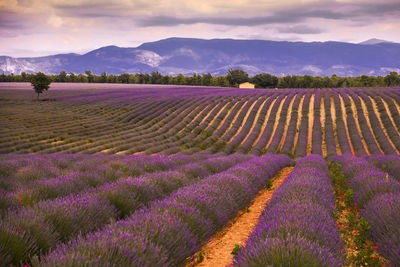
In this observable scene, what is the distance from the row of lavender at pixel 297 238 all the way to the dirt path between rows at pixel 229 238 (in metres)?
0.67

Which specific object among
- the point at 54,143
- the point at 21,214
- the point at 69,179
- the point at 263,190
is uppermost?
the point at 21,214

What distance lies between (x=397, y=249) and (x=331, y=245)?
2.47 feet

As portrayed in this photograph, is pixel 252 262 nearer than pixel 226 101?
Yes

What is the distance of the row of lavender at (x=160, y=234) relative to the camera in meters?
2.13

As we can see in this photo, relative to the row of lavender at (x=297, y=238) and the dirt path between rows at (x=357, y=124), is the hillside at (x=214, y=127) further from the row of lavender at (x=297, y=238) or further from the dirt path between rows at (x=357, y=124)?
the row of lavender at (x=297, y=238)

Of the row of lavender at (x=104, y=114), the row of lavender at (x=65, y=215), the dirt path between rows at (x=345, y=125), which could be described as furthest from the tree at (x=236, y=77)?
the row of lavender at (x=65, y=215)

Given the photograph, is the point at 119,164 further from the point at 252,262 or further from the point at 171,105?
the point at 171,105

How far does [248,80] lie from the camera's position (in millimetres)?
86250

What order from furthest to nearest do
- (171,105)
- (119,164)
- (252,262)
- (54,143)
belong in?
(171,105) → (54,143) → (119,164) → (252,262)

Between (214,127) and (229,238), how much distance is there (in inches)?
975

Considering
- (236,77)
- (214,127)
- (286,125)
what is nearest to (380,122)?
(286,125)

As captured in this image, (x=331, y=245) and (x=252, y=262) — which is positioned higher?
(x=252, y=262)

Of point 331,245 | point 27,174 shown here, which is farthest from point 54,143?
point 331,245

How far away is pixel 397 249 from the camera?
2.98 metres
